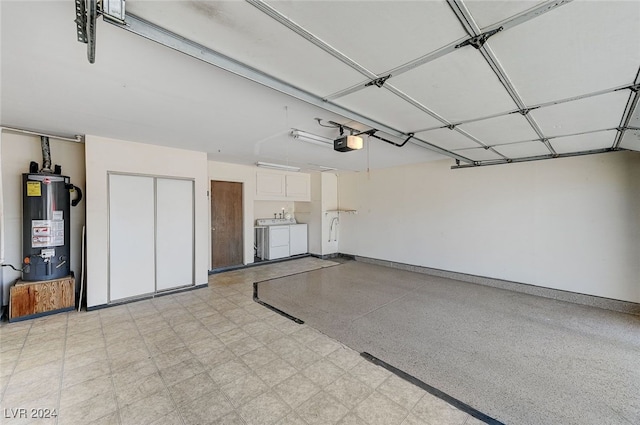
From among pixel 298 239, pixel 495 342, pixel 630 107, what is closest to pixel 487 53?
pixel 630 107

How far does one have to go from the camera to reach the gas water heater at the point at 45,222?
11.4 feet

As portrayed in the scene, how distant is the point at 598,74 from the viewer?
1.68 m

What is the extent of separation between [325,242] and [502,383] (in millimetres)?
5660

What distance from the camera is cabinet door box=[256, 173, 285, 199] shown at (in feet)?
22.0

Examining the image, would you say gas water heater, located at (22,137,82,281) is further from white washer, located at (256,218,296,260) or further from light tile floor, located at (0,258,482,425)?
white washer, located at (256,218,296,260)

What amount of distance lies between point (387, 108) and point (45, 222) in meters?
4.74

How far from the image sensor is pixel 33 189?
Result: 347cm

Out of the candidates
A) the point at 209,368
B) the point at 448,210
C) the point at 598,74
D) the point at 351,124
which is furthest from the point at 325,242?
the point at 598,74

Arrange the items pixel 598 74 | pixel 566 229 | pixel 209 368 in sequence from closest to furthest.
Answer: pixel 598 74 → pixel 209 368 → pixel 566 229

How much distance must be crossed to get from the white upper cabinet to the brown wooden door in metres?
0.59

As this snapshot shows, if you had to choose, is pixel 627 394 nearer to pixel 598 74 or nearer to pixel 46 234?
pixel 598 74

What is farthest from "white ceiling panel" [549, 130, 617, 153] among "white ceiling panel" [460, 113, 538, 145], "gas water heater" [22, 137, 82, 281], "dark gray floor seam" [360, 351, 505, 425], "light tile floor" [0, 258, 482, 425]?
"gas water heater" [22, 137, 82, 281]

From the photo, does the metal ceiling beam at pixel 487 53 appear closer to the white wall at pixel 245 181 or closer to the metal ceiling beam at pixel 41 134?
the metal ceiling beam at pixel 41 134

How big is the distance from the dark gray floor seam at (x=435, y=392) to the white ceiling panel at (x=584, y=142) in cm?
328
